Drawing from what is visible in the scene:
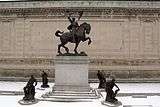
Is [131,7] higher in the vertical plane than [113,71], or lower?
higher

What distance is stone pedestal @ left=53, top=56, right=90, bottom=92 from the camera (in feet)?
53.8

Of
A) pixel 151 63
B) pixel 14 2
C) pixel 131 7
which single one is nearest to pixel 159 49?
pixel 151 63

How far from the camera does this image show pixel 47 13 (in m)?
26.4

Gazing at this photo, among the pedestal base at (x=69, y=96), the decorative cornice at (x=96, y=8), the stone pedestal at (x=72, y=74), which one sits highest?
the decorative cornice at (x=96, y=8)

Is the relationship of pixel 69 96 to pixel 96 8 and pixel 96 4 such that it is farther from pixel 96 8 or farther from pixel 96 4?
pixel 96 4

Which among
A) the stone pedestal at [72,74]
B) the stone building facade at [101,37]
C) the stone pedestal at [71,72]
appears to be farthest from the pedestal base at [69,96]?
the stone building facade at [101,37]

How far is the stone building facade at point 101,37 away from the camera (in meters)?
26.1

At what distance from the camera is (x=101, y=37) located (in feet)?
86.7

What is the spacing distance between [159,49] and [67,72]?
1118cm

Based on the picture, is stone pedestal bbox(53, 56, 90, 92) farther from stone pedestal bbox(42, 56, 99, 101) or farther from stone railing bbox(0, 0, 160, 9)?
stone railing bbox(0, 0, 160, 9)

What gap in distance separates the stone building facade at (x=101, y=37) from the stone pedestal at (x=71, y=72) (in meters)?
9.39

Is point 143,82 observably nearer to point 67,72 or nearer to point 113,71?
point 113,71

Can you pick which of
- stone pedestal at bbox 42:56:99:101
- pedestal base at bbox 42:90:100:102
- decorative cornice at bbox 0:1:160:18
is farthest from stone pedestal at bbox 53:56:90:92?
decorative cornice at bbox 0:1:160:18

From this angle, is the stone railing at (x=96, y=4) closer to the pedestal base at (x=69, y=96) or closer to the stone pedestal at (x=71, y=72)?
the stone pedestal at (x=71, y=72)
